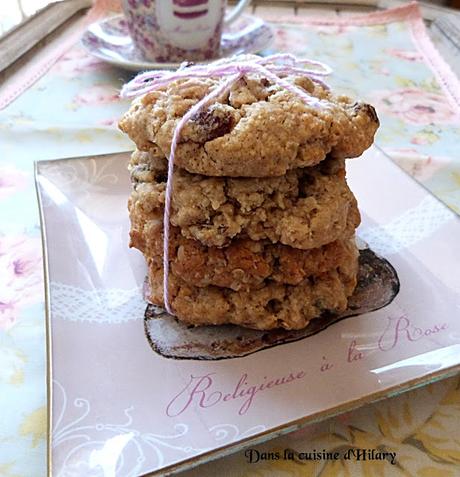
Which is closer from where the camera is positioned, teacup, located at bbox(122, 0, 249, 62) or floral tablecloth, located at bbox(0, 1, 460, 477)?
floral tablecloth, located at bbox(0, 1, 460, 477)

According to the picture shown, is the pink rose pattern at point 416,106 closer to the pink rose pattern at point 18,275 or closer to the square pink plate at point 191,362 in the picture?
the square pink plate at point 191,362

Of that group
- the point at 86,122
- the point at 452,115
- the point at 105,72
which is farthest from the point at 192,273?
the point at 105,72

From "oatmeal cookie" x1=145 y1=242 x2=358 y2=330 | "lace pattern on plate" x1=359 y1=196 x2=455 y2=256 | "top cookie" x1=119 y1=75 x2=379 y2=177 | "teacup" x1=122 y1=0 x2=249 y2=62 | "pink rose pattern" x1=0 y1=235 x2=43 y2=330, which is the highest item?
"top cookie" x1=119 y1=75 x2=379 y2=177

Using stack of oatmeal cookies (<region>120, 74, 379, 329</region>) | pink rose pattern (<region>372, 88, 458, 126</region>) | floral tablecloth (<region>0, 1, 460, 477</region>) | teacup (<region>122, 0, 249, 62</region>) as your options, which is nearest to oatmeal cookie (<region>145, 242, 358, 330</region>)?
stack of oatmeal cookies (<region>120, 74, 379, 329</region>)

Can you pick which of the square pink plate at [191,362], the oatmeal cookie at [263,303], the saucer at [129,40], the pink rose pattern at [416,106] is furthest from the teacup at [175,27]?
the oatmeal cookie at [263,303]

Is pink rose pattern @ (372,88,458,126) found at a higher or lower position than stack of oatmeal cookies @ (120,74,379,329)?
lower

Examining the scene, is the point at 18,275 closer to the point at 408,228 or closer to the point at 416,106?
the point at 408,228

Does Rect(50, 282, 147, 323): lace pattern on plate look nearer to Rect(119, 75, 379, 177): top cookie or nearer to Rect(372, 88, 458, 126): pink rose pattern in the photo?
Rect(119, 75, 379, 177): top cookie

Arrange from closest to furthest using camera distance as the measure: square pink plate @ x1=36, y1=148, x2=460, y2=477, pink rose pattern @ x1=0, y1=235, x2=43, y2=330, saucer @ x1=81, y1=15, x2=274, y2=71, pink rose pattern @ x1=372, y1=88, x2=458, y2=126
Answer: square pink plate @ x1=36, y1=148, x2=460, y2=477, pink rose pattern @ x1=0, y1=235, x2=43, y2=330, pink rose pattern @ x1=372, y1=88, x2=458, y2=126, saucer @ x1=81, y1=15, x2=274, y2=71
